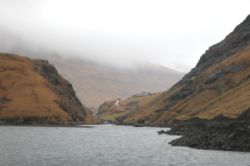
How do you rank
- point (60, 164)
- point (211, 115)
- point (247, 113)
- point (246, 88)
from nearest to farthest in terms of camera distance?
point (60, 164), point (247, 113), point (211, 115), point (246, 88)

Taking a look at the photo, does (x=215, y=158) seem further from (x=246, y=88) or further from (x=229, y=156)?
A: (x=246, y=88)

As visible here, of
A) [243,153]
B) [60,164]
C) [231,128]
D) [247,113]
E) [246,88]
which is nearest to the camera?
[60,164]

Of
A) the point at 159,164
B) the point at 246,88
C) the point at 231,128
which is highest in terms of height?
the point at 246,88

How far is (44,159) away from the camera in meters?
91.9

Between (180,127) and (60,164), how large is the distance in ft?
378

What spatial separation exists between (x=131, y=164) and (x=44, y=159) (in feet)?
58.6

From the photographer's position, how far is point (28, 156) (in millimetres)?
96312

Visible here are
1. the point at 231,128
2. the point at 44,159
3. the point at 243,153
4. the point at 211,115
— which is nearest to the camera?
the point at 44,159

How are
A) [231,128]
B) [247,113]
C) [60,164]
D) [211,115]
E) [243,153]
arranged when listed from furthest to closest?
[211,115], [247,113], [231,128], [243,153], [60,164]

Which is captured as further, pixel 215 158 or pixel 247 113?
pixel 247 113

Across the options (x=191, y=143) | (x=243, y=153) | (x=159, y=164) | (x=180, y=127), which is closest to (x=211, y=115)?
(x=180, y=127)

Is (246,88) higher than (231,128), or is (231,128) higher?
(246,88)

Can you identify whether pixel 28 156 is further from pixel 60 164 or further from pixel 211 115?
pixel 211 115

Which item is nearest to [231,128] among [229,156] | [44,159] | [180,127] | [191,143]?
[191,143]
